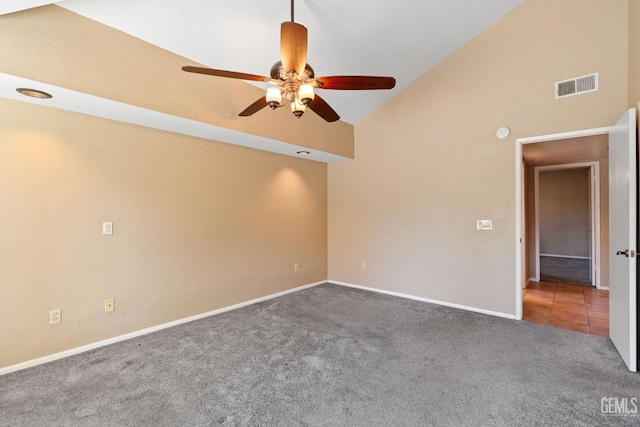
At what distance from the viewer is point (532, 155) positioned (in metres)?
4.66

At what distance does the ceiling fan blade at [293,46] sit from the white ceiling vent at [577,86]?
9.99 ft

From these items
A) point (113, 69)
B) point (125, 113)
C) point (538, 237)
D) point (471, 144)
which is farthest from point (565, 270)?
point (113, 69)

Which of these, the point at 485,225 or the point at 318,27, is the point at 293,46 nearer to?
the point at 318,27

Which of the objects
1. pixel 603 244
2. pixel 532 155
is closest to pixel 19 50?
pixel 532 155

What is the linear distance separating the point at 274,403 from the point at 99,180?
2655 mm

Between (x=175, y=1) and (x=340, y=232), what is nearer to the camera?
(x=175, y=1)

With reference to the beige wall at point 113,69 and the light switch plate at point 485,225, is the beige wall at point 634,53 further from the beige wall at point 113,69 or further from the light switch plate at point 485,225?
the beige wall at point 113,69

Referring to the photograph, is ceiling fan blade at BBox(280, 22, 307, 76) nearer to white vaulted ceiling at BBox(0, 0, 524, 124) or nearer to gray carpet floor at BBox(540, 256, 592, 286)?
white vaulted ceiling at BBox(0, 0, 524, 124)

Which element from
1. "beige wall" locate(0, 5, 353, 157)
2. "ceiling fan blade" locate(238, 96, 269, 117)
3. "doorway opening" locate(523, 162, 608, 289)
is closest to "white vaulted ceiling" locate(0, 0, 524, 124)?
"beige wall" locate(0, 5, 353, 157)

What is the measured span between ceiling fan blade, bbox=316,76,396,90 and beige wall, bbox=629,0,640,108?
7.76 feet

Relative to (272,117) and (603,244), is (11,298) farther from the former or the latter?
(603,244)

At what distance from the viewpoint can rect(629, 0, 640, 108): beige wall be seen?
2.61m

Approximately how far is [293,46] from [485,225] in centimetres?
318

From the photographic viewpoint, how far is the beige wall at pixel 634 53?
2.61 m
